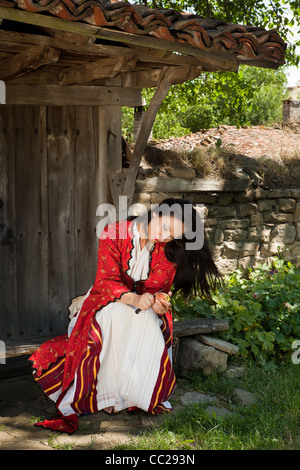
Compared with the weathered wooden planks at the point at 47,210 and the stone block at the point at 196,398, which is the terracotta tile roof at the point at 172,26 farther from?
the stone block at the point at 196,398

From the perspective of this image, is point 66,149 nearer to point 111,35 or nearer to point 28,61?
point 28,61

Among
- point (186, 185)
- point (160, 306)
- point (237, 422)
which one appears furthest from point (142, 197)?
point (237, 422)

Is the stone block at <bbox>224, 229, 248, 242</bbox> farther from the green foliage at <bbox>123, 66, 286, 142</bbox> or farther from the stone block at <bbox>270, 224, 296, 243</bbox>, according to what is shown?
the green foliage at <bbox>123, 66, 286, 142</bbox>

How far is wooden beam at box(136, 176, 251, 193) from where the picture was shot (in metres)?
6.00

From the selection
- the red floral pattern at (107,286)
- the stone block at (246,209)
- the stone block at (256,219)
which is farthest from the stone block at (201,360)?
the stone block at (256,219)

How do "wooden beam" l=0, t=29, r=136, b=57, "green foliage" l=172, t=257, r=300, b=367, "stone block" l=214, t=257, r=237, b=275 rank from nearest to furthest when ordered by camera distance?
"wooden beam" l=0, t=29, r=136, b=57 < "green foliage" l=172, t=257, r=300, b=367 < "stone block" l=214, t=257, r=237, b=275

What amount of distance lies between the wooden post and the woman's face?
1.14 metres

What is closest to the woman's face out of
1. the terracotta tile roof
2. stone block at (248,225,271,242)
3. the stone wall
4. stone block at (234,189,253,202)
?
the terracotta tile roof

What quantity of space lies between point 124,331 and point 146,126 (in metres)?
1.85

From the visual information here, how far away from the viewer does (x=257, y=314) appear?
16.9 feet

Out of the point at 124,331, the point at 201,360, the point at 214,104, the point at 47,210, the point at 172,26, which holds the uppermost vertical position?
the point at 214,104

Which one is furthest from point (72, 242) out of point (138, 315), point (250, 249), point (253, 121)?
point (253, 121)

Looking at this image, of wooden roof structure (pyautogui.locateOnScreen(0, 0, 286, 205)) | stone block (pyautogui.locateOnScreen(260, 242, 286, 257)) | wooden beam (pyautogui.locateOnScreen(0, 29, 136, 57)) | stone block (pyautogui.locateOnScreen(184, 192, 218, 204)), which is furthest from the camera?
stone block (pyautogui.locateOnScreen(260, 242, 286, 257))

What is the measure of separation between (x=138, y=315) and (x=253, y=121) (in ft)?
54.7
